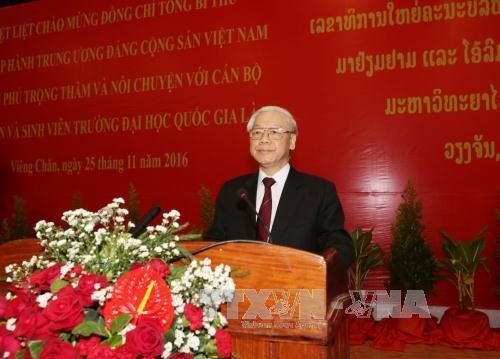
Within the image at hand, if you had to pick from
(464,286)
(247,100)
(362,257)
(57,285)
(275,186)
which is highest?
(247,100)

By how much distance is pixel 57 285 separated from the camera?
2.47 ft

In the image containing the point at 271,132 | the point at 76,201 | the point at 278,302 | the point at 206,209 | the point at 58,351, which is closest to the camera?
the point at 58,351

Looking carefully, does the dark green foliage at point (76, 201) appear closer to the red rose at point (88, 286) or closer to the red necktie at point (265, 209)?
the red necktie at point (265, 209)

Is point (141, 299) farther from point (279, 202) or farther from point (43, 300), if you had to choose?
point (279, 202)

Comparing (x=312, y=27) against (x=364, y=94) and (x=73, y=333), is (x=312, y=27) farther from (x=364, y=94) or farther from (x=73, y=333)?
(x=73, y=333)

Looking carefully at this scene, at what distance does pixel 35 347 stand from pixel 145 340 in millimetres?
181

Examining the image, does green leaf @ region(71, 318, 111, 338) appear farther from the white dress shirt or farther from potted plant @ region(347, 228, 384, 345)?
potted plant @ region(347, 228, 384, 345)

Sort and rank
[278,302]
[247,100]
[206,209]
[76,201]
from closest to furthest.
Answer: [278,302]
[206,209]
[247,100]
[76,201]

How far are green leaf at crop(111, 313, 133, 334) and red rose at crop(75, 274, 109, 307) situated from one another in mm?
56

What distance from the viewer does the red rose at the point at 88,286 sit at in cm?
72

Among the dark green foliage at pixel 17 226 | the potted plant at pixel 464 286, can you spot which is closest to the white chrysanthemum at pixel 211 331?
the potted plant at pixel 464 286

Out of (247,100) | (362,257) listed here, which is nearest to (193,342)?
(362,257)

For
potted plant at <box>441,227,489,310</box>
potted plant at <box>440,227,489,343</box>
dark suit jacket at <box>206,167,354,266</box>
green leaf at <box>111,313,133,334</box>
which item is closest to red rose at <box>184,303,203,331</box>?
green leaf at <box>111,313,133,334</box>

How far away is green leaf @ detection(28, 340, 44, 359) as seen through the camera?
687 millimetres
